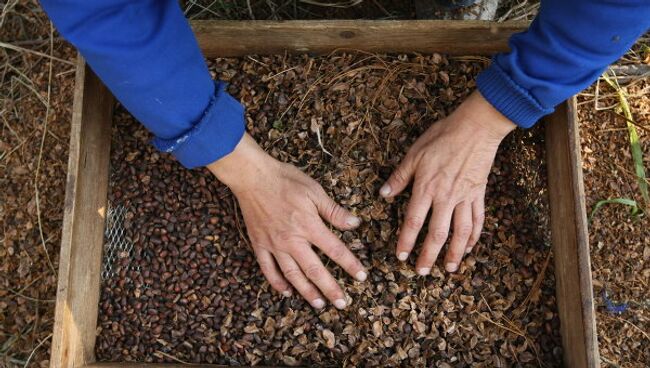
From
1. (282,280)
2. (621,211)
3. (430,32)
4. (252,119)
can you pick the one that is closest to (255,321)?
(282,280)

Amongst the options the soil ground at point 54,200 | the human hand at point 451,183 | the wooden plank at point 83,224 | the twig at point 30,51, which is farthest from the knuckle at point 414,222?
the twig at point 30,51

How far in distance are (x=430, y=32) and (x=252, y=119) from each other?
Result: 0.49m

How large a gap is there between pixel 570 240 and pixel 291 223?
623 millimetres

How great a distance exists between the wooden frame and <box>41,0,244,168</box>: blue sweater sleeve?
33 centimetres

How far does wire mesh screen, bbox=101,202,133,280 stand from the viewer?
5.04ft

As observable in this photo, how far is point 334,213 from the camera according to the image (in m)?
1.43

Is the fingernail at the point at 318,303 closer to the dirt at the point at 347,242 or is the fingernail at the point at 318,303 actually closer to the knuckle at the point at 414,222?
the dirt at the point at 347,242

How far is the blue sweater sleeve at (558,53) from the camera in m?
1.01

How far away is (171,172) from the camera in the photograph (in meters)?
1.57

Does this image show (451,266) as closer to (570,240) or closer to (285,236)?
(570,240)

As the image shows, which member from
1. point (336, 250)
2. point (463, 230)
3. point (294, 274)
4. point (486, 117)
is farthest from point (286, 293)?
point (486, 117)

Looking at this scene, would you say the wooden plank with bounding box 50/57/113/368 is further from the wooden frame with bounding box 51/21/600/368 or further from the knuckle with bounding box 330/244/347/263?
the knuckle with bounding box 330/244/347/263

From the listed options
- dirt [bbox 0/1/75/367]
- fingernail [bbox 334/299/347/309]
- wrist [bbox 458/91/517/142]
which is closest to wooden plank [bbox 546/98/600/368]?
wrist [bbox 458/91/517/142]

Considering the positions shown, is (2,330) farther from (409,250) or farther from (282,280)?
(409,250)
